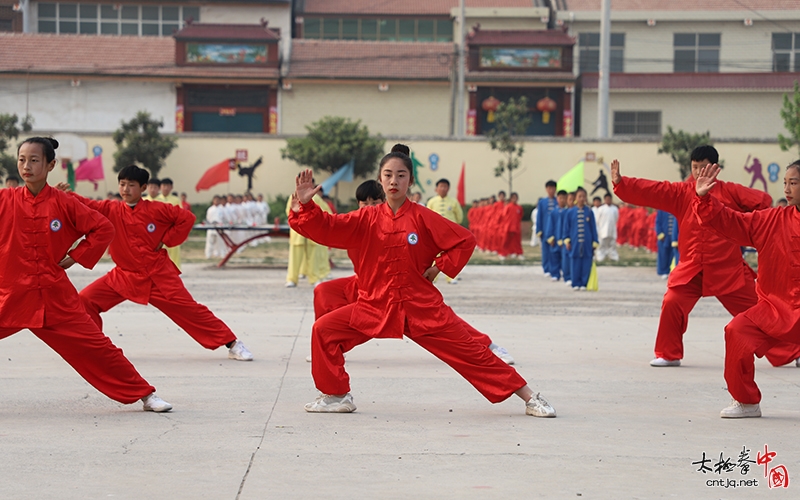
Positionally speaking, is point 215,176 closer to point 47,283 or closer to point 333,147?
point 333,147

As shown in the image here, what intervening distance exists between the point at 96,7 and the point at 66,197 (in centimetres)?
3903

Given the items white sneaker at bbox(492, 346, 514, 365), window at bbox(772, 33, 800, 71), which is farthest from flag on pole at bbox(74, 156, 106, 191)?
white sneaker at bbox(492, 346, 514, 365)

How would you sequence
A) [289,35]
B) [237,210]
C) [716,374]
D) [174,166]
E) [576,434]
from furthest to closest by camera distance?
[289,35], [174,166], [237,210], [716,374], [576,434]

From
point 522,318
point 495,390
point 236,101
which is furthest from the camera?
point 236,101

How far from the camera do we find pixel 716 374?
787 cm

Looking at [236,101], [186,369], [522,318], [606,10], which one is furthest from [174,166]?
[186,369]

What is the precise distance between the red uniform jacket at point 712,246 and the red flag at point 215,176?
25.8 m

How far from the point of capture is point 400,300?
6.11 metres

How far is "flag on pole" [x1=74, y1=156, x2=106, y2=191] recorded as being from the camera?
107 ft

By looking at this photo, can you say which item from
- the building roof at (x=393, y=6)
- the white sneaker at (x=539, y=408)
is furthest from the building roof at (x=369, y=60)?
the white sneaker at (x=539, y=408)

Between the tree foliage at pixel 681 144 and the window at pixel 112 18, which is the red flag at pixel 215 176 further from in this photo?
the tree foliage at pixel 681 144

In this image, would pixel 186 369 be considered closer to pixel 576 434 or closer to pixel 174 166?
pixel 576 434

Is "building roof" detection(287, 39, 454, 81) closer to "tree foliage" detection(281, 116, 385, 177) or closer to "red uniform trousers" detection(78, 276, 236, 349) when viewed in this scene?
"tree foliage" detection(281, 116, 385, 177)

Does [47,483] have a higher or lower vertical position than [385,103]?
lower
